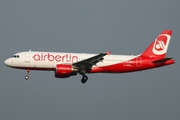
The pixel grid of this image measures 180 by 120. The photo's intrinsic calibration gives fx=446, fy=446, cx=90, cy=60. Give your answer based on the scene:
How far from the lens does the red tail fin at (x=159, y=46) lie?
6134 centimetres

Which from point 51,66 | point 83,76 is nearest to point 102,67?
point 83,76

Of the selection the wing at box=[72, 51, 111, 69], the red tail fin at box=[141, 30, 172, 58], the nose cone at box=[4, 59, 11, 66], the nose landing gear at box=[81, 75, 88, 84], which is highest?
the red tail fin at box=[141, 30, 172, 58]

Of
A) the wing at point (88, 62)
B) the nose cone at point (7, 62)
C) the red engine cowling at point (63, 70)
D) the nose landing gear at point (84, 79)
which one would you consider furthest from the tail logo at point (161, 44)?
the nose cone at point (7, 62)

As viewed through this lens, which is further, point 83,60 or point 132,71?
point 132,71

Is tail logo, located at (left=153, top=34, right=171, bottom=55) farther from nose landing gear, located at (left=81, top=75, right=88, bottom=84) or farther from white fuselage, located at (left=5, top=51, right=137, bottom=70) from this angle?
nose landing gear, located at (left=81, top=75, right=88, bottom=84)

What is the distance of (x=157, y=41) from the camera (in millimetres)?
62625

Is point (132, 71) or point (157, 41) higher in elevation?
point (157, 41)

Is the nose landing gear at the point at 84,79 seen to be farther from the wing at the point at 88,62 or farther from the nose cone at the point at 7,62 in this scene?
the nose cone at the point at 7,62

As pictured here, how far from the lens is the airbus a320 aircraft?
5612cm

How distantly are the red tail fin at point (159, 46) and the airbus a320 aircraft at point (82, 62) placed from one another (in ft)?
0.51

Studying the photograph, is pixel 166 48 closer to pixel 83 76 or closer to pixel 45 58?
pixel 83 76

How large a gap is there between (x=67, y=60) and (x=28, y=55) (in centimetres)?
499

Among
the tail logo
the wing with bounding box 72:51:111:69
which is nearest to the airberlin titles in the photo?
the wing with bounding box 72:51:111:69

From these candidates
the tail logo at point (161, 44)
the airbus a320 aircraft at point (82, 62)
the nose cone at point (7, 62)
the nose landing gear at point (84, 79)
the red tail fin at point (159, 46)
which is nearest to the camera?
the airbus a320 aircraft at point (82, 62)
